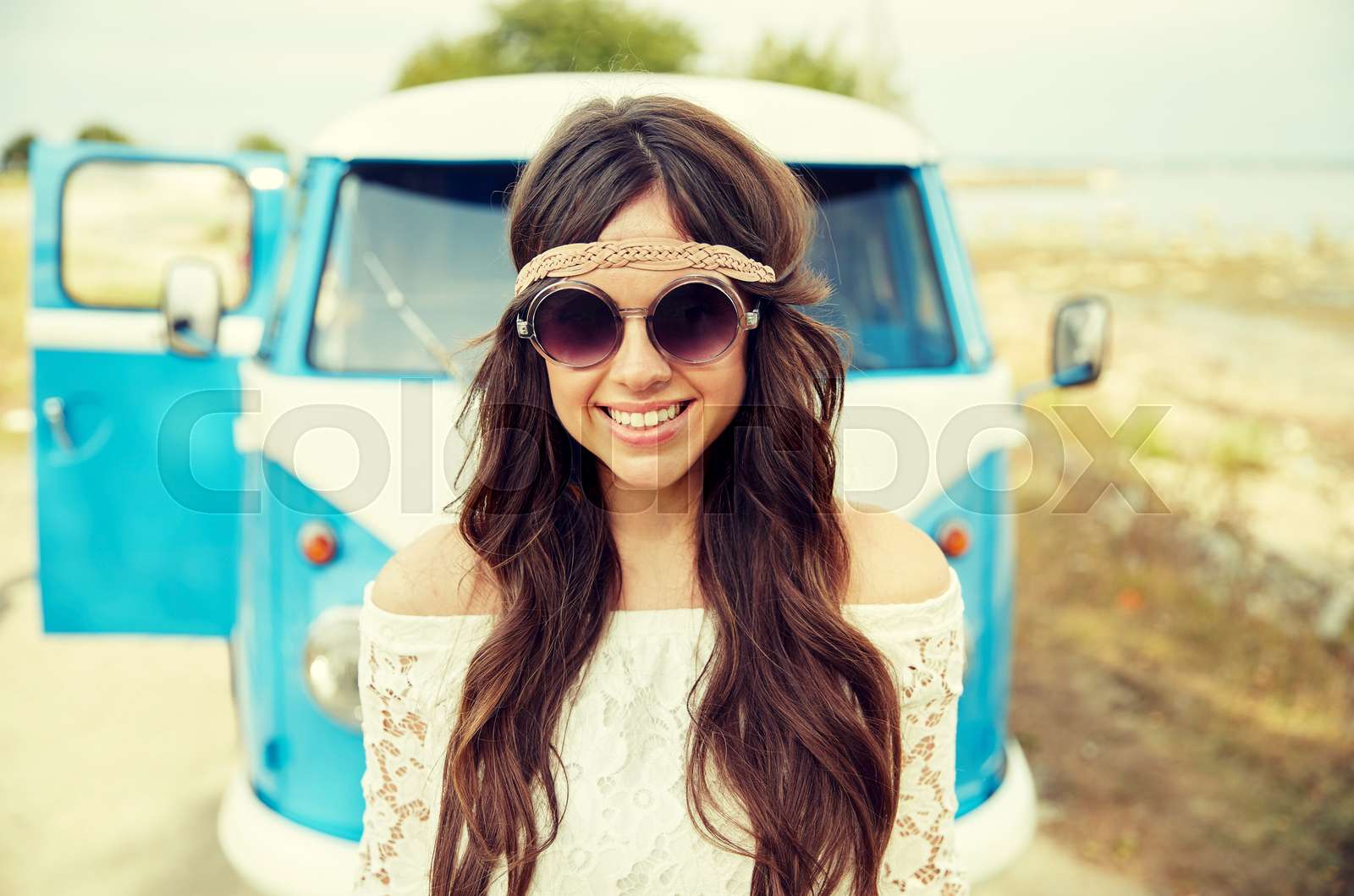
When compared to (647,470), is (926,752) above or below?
below

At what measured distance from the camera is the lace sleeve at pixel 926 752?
1.57 meters

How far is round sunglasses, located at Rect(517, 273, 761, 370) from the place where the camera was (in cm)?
145

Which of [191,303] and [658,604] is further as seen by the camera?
[191,303]

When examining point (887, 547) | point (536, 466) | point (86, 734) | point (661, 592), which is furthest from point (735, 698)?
point (86, 734)

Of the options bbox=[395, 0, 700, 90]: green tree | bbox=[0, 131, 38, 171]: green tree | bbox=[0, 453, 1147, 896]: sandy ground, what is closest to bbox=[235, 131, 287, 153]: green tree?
bbox=[0, 131, 38, 171]: green tree

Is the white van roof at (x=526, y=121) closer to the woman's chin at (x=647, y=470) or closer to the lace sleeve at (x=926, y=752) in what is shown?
the woman's chin at (x=647, y=470)

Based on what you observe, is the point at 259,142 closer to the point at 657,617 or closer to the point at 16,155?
the point at 16,155

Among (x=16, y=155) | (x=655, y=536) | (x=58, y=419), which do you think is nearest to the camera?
(x=655, y=536)

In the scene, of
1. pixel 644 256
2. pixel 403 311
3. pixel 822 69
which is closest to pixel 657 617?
pixel 644 256

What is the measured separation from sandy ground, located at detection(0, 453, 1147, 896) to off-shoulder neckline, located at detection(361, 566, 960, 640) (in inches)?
68.8

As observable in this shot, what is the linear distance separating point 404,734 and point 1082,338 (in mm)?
2235

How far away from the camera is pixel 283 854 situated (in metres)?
2.31

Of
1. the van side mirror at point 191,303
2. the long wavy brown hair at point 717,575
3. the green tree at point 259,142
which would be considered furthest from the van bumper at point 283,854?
the green tree at point 259,142

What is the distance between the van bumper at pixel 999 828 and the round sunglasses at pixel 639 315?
1.42 m
